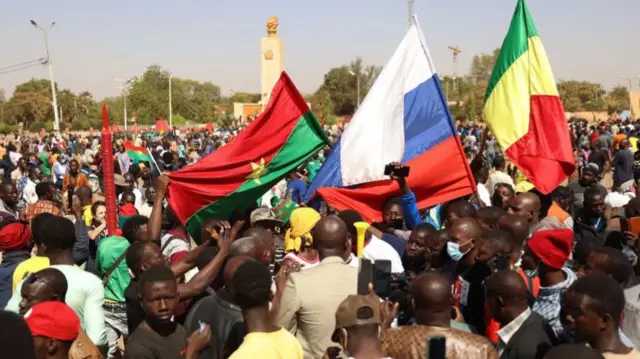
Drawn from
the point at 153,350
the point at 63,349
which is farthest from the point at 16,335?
the point at 153,350

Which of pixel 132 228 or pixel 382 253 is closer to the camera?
pixel 382 253

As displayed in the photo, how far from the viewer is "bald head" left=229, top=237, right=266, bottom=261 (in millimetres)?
4216


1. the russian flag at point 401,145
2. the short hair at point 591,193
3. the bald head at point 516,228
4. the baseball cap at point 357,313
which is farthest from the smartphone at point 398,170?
the baseball cap at point 357,313

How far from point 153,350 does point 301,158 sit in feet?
11.3

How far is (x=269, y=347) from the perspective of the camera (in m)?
3.04

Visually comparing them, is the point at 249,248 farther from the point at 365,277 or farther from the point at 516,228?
the point at 516,228

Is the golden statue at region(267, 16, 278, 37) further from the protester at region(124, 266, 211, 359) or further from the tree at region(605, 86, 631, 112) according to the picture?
the tree at region(605, 86, 631, 112)

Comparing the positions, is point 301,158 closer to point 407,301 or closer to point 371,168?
point 371,168

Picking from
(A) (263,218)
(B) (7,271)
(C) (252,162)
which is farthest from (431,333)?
(C) (252,162)

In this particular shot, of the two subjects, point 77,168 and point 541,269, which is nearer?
point 541,269

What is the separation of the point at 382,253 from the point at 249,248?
3.83 feet

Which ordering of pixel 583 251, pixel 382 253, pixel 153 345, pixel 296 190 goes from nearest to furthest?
1. pixel 153 345
2. pixel 583 251
3. pixel 382 253
4. pixel 296 190

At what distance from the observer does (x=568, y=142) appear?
699 centimetres

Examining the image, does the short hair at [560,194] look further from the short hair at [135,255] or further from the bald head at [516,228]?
the short hair at [135,255]
